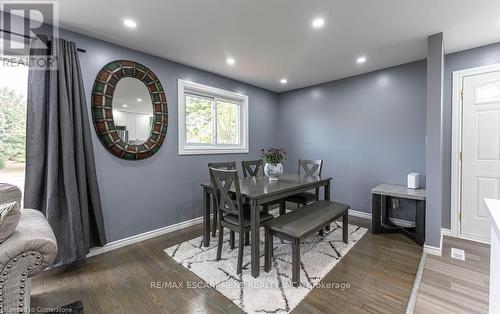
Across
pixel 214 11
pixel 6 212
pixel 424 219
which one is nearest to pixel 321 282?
pixel 424 219

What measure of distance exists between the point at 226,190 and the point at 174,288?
0.97 m

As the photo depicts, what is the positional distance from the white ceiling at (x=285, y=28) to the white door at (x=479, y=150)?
0.57 meters

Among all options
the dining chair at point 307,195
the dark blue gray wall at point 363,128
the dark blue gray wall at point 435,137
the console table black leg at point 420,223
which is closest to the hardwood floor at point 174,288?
the console table black leg at point 420,223

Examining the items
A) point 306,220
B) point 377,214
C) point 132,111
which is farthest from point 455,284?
point 132,111

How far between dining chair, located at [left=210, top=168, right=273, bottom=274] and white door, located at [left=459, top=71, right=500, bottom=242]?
2.75 metres

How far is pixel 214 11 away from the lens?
6.73ft

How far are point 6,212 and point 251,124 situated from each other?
12.1 ft

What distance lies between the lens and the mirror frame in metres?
2.54

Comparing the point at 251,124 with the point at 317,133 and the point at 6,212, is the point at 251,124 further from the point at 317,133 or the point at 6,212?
the point at 6,212

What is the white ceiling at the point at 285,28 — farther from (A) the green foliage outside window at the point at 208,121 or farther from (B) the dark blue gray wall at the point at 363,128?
(A) the green foliage outside window at the point at 208,121

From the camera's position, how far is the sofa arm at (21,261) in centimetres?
116

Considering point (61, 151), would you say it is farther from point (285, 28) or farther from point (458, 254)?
point (458, 254)

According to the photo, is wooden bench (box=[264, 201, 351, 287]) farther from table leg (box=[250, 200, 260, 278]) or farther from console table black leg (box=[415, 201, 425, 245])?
console table black leg (box=[415, 201, 425, 245])

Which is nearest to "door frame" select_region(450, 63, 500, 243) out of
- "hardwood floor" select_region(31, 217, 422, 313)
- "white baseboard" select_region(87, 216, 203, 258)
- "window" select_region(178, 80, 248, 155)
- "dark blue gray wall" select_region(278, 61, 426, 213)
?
"dark blue gray wall" select_region(278, 61, 426, 213)
